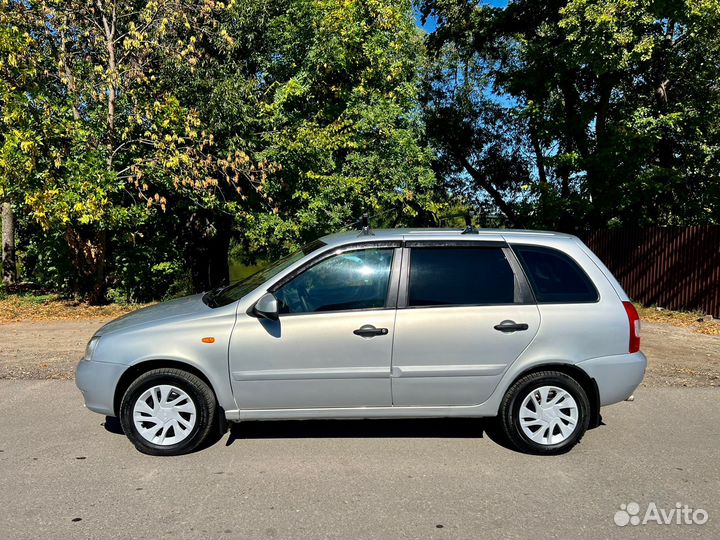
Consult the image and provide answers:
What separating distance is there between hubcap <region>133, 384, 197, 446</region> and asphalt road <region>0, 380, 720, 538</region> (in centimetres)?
19

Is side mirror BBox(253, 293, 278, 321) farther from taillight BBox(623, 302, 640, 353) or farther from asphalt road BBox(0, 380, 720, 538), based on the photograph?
taillight BBox(623, 302, 640, 353)

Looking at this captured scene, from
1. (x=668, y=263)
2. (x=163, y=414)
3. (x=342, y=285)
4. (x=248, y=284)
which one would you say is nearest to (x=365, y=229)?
(x=342, y=285)

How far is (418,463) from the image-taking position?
4621 mm

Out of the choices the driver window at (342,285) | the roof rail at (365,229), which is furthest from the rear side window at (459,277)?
the roof rail at (365,229)

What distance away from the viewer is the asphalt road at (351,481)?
143 inches

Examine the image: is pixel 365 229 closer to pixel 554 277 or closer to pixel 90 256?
pixel 554 277

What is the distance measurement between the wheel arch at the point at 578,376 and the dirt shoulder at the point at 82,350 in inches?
105

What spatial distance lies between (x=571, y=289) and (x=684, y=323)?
8151 millimetres

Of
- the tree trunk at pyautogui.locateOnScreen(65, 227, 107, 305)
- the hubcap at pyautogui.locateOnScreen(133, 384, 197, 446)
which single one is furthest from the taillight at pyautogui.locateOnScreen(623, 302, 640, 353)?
the tree trunk at pyautogui.locateOnScreen(65, 227, 107, 305)

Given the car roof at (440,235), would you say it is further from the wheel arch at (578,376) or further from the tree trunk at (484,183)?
the tree trunk at (484,183)

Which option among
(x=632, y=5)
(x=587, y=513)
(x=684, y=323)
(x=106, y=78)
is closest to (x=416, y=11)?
(x=632, y=5)

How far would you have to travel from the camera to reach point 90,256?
13.3 metres

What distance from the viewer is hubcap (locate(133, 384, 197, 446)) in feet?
15.5

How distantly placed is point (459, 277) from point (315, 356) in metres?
1.31
